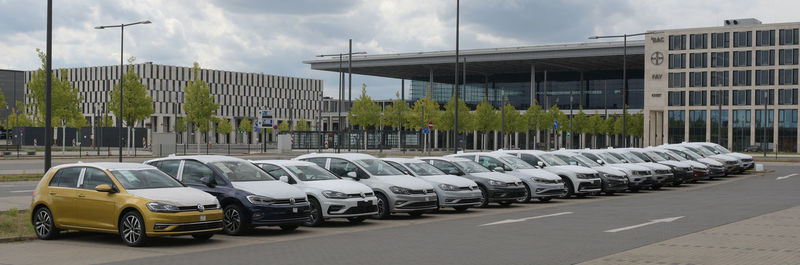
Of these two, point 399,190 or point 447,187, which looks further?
point 447,187

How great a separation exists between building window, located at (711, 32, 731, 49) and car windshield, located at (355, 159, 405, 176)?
3422 inches

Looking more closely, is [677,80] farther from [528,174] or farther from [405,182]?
[405,182]

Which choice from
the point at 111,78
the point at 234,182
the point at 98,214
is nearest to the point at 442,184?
the point at 234,182

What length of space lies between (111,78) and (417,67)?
4899 cm

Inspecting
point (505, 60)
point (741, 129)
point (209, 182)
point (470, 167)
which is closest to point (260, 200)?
point (209, 182)

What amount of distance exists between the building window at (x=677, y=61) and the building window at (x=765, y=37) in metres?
8.26

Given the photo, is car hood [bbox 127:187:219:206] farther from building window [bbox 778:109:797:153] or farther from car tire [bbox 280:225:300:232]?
building window [bbox 778:109:797:153]

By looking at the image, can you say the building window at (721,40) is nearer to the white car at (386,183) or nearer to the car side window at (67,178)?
the white car at (386,183)

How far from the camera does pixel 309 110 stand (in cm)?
15925

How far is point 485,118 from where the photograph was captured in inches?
3745

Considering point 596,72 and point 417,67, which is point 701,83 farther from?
point 417,67

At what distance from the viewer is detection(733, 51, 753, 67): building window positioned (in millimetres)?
97312

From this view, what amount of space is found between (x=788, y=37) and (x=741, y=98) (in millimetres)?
8268

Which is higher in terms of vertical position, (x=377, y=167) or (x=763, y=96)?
(x=763, y=96)
